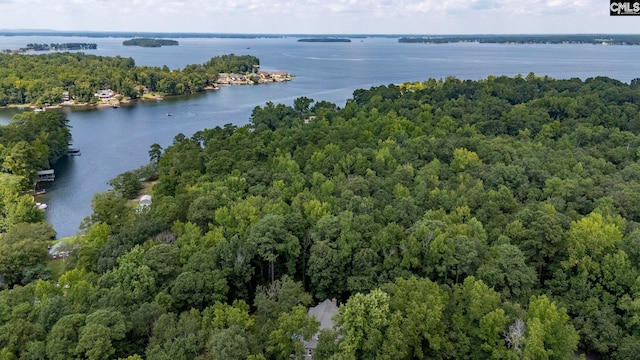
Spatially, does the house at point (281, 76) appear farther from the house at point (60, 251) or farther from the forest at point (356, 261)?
the house at point (60, 251)

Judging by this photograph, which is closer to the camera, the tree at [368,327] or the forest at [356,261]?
the tree at [368,327]

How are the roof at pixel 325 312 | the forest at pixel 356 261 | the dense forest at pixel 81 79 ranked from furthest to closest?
the dense forest at pixel 81 79 < the roof at pixel 325 312 < the forest at pixel 356 261

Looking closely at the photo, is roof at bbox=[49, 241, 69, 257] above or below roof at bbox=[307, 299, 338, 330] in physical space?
above

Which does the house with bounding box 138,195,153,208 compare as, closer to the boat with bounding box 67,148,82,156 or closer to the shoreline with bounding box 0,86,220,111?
the boat with bounding box 67,148,82,156

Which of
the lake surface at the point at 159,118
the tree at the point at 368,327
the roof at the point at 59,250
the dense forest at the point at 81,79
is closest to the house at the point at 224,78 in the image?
the dense forest at the point at 81,79

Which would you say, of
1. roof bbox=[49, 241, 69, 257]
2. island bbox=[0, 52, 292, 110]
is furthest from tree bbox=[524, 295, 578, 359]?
island bbox=[0, 52, 292, 110]

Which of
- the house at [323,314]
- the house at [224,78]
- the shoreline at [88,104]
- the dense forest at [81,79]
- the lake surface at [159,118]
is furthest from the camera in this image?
the house at [224,78]
